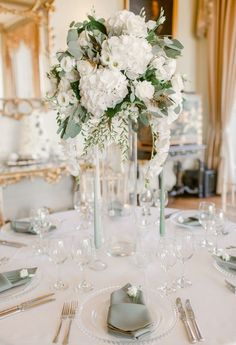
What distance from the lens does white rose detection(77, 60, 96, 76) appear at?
3.66ft

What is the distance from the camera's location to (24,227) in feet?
5.45

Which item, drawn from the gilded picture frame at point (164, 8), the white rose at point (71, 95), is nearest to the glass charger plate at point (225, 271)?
the white rose at point (71, 95)

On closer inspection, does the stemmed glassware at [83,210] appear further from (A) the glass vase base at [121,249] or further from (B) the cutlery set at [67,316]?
(B) the cutlery set at [67,316]

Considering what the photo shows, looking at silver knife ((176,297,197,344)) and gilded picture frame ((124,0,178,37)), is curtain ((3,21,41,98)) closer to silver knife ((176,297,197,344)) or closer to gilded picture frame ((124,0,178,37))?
gilded picture frame ((124,0,178,37))

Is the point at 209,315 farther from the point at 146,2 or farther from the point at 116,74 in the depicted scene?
the point at 146,2

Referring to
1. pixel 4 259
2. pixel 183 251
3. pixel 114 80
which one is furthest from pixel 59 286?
pixel 114 80

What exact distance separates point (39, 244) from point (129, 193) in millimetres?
810

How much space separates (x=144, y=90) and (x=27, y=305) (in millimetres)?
763

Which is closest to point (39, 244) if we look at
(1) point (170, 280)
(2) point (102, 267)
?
(2) point (102, 267)

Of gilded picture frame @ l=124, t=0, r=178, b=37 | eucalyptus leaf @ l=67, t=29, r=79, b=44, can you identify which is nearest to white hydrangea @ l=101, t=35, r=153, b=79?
eucalyptus leaf @ l=67, t=29, r=79, b=44

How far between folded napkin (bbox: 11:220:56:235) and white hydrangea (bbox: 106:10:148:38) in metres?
0.95

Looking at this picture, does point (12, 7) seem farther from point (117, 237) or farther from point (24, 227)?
point (117, 237)

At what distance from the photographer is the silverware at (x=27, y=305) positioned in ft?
3.26

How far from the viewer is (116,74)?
3.60ft
